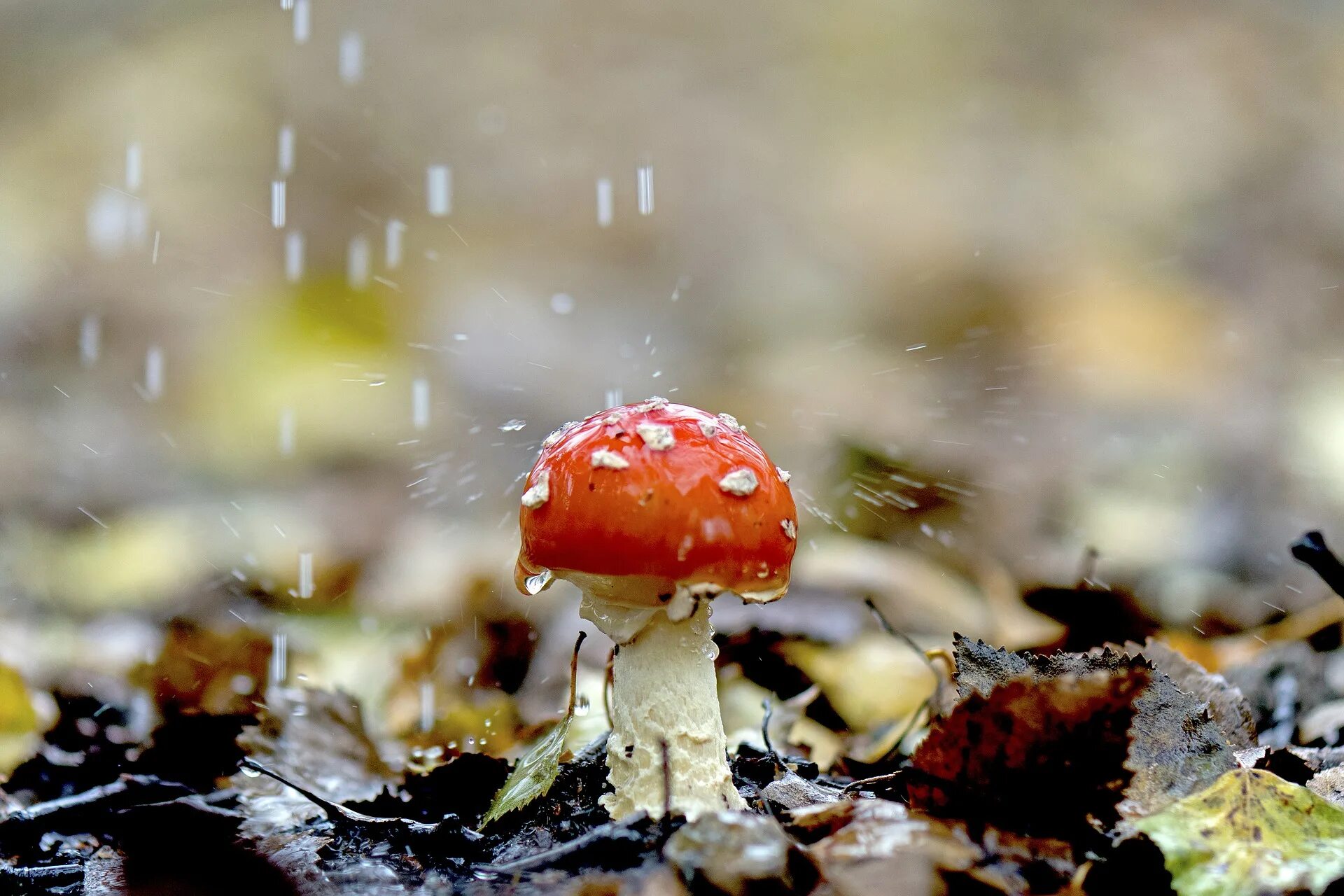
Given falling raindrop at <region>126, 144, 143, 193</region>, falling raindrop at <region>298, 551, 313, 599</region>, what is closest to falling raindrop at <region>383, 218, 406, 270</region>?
falling raindrop at <region>126, 144, 143, 193</region>

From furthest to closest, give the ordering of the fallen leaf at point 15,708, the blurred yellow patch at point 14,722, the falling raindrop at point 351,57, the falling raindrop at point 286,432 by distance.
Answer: the falling raindrop at point 351,57, the falling raindrop at point 286,432, the fallen leaf at point 15,708, the blurred yellow patch at point 14,722

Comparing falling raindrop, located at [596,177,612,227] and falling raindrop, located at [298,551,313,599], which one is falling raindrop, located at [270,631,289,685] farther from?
falling raindrop, located at [596,177,612,227]

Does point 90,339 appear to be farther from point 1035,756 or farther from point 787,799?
point 1035,756

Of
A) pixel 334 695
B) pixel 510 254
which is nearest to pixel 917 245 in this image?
pixel 510 254

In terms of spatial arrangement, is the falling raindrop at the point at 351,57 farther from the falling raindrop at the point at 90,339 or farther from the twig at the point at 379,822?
the twig at the point at 379,822

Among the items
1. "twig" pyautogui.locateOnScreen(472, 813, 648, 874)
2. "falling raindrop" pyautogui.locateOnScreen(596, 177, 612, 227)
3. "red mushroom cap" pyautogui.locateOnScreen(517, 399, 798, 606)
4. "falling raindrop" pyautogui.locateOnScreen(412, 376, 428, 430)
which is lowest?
"falling raindrop" pyautogui.locateOnScreen(412, 376, 428, 430)

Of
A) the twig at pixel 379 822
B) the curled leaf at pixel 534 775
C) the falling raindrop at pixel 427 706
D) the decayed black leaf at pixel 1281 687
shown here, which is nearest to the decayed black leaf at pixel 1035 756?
the curled leaf at pixel 534 775
